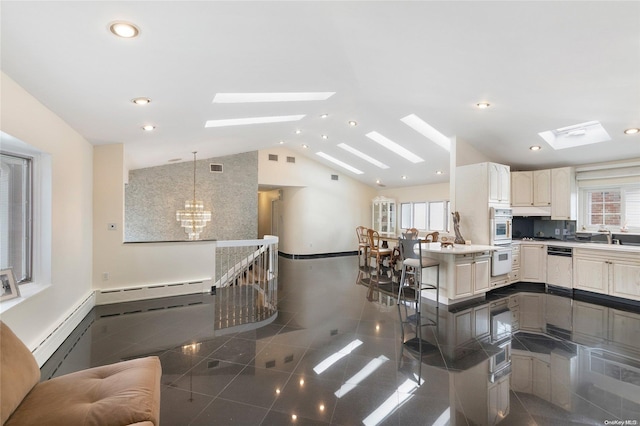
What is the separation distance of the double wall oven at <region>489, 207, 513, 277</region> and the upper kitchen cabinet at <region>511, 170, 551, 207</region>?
2.75 ft

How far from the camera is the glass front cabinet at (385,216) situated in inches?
376

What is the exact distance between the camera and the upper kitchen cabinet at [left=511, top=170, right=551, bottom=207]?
18.6 ft

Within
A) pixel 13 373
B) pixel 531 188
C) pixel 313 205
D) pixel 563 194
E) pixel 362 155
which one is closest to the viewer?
pixel 13 373

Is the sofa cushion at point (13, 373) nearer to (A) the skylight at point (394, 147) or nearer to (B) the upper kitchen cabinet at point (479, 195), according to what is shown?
(B) the upper kitchen cabinet at point (479, 195)

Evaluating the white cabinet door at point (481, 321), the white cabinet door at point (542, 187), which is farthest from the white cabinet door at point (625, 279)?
the white cabinet door at point (481, 321)

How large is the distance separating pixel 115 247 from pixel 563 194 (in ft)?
26.1

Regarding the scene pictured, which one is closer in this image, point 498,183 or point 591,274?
point 591,274

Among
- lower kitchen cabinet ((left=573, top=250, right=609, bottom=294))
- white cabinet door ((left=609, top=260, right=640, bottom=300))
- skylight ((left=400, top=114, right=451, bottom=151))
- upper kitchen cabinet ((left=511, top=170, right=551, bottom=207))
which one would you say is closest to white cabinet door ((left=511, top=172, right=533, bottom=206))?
upper kitchen cabinet ((left=511, top=170, right=551, bottom=207))

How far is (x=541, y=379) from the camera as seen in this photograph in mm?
2410

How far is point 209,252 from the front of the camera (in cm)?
511

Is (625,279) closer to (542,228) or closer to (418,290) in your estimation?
(542,228)

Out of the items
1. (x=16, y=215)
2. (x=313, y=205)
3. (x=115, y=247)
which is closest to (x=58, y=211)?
(x=16, y=215)

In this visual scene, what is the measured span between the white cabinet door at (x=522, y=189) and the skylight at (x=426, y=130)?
4.97 ft

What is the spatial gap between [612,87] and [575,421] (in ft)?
11.3
